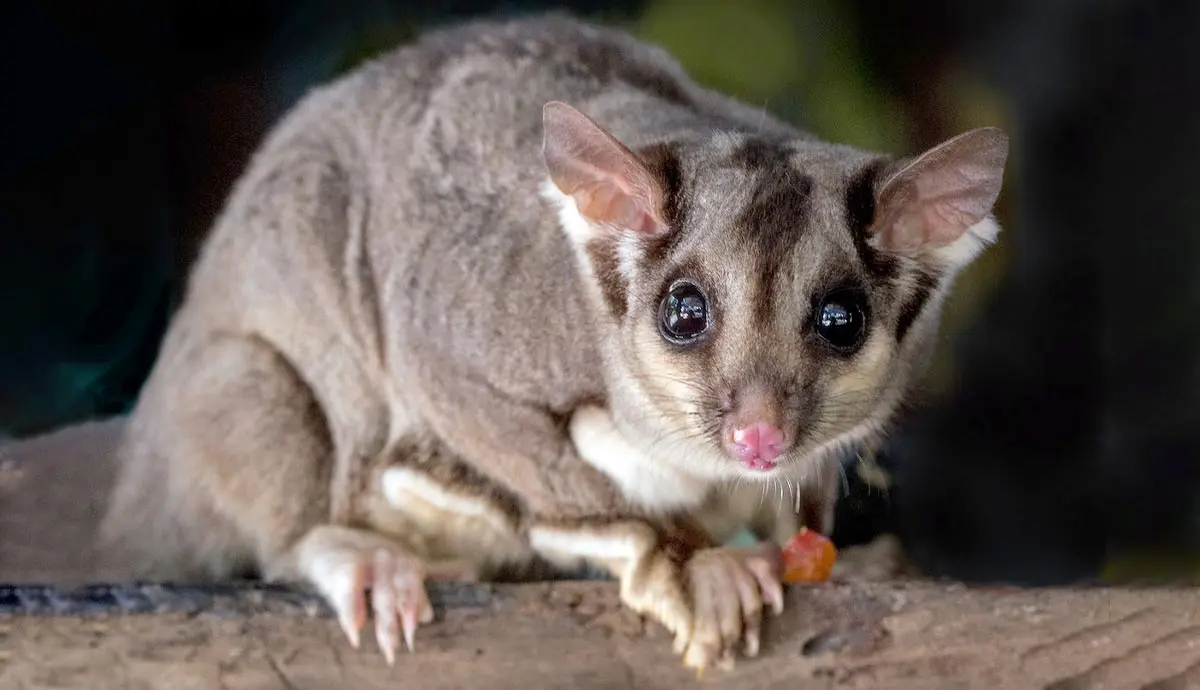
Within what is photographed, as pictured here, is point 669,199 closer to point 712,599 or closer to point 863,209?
point 863,209

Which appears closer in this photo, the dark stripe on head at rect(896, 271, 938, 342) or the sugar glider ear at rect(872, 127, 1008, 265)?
the sugar glider ear at rect(872, 127, 1008, 265)

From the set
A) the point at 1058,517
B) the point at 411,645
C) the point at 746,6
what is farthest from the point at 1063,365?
the point at 411,645

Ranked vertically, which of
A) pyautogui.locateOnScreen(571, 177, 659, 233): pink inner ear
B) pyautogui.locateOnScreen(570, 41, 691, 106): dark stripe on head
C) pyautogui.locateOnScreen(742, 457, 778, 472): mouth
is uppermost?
pyautogui.locateOnScreen(570, 41, 691, 106): dark stripe on head

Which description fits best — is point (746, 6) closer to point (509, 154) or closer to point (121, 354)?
point (509, 154)

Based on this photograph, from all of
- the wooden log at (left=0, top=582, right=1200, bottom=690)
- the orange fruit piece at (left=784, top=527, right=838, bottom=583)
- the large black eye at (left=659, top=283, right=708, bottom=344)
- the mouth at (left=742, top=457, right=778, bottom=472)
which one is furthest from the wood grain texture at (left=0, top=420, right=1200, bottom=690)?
the large black eye at (left=659, top=283, right=708, bottom=344)

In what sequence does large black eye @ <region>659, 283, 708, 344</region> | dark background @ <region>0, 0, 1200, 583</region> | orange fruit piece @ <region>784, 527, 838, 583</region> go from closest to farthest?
1. large black eye @ <region>659, 283, 708, 344</region>
2. orange fruit piece @ <region>784, 527, 838, 583</region>
3. dark background @ <region>0, 0, 1200, 583</region>

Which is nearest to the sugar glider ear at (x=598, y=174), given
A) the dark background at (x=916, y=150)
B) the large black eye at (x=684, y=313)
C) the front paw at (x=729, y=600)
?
the large black eye at (x=684, y=313)

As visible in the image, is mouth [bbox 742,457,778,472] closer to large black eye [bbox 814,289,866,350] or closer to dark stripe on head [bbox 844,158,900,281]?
large black eye [bbox 814,289,866,350]

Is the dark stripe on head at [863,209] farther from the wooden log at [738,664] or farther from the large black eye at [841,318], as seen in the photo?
the wooden log at [738,664]
